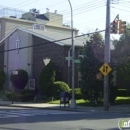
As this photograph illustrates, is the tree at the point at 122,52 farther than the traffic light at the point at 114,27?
Yes

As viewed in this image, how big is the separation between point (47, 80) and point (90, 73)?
8.38 m

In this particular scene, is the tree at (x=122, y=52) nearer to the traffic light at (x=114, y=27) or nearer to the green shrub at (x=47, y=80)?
the traffic light at (x=114, y=27)

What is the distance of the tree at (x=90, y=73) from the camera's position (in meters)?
28.1

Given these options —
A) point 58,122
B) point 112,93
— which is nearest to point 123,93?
point 112,93

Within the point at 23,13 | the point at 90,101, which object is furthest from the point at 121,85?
the point at 23,13

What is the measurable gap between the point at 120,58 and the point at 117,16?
202 inches

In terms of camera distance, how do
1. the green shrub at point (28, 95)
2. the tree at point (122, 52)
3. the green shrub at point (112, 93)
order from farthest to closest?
1. the green shrub at point (28, 95)
2. the green shrub at point (112, 93)
3. the tree at point (122, 52)

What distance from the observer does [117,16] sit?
24000mm

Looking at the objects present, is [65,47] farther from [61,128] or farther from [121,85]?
[61,128]

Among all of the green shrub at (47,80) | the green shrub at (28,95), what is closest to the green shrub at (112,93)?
the green shrub at (47,80)

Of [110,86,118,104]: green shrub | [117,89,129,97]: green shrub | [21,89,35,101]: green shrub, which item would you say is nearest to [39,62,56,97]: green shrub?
[21,89,35,101]: green shrub

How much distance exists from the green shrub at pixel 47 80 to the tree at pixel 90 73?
7494 millimetres

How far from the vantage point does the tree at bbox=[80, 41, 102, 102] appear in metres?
28.1

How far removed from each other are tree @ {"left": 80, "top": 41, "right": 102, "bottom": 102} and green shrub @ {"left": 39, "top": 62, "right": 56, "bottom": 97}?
7.49m
